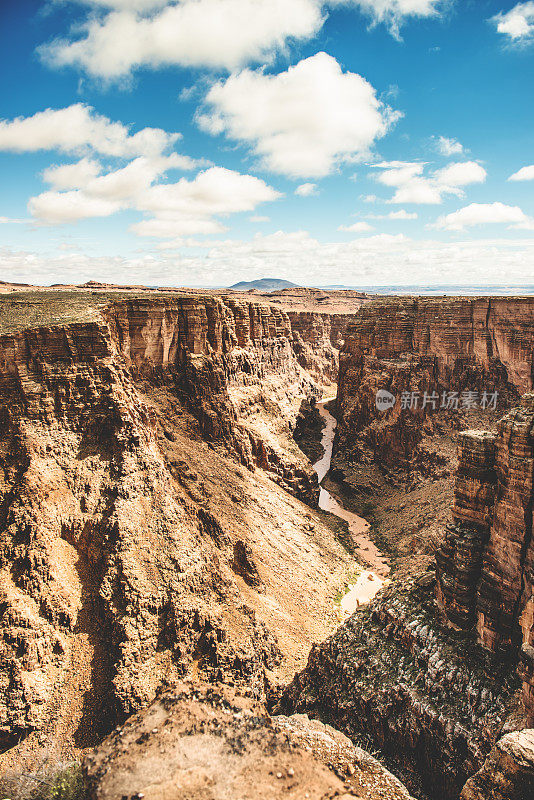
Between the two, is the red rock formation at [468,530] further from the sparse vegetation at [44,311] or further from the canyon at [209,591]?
the sparse vegetation at [44,311]

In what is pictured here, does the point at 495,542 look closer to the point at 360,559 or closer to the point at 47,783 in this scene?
the point at 47,783

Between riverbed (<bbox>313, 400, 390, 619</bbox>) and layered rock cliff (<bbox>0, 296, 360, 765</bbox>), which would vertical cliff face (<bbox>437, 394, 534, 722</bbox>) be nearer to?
layered rock cliff (<bbox>0, 296, 360, 765</bbox>)

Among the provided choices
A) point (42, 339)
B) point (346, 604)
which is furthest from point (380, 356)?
point (42, 339)

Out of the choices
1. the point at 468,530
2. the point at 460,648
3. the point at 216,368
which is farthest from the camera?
the point at 216,368

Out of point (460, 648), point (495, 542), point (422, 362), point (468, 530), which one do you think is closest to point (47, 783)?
point (460, 648)

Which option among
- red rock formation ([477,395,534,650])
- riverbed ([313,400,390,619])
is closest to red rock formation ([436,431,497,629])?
red rock formation ([477,395,534,650])

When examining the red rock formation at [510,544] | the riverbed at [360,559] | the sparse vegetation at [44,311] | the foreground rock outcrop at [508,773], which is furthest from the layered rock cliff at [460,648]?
the sparse vegetation at [44,311]
